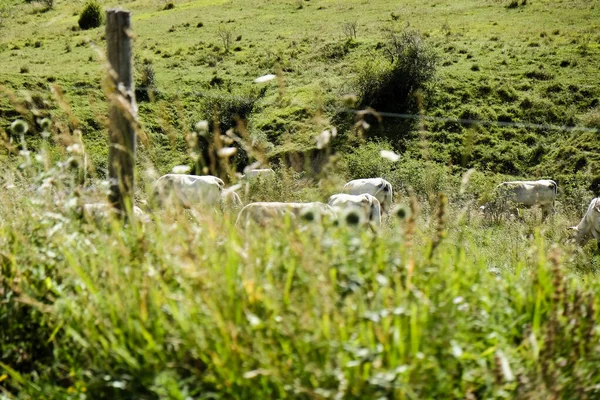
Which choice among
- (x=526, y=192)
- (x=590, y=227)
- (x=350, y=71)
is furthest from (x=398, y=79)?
(x=590, y=227)

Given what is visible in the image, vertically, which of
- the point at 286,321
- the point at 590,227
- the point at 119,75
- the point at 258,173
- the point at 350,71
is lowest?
the point at 590,227

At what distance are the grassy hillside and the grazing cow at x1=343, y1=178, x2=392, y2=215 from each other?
13.2ft

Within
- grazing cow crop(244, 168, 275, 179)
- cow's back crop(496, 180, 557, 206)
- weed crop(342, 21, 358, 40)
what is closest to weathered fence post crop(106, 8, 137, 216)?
grazing cow crop(244, 168, 275, 179)

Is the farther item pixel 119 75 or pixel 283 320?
pixel 119 75

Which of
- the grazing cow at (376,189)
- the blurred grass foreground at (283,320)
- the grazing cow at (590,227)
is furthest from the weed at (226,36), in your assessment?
the blurred grass foreground at (283,320)

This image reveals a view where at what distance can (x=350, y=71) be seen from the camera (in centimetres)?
3897

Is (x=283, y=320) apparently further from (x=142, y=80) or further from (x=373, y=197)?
(x=142, y=80)

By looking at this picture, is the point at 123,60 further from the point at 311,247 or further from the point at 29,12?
the point at 29,12

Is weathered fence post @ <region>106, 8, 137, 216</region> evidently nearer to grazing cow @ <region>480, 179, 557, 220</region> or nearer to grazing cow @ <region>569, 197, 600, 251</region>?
grazing cow @ <region>569, 197, 600, 251</region>

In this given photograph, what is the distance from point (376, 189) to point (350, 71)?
20.8 metres

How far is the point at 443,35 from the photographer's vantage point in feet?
140

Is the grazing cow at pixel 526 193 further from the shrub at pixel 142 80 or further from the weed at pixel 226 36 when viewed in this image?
the weed at pixel 226 36

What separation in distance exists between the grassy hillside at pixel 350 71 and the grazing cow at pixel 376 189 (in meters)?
4.04

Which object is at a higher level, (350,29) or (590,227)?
(350,29)
